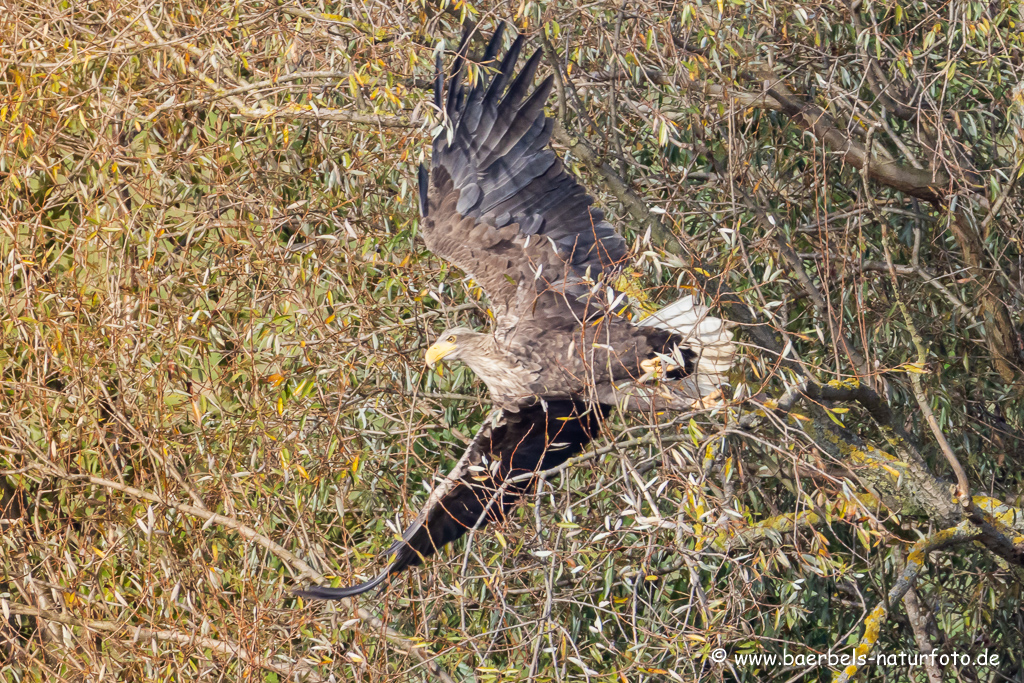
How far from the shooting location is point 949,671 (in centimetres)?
318

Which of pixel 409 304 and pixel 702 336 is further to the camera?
pixel 409 304

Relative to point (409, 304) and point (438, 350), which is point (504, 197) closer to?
point (409, 304)

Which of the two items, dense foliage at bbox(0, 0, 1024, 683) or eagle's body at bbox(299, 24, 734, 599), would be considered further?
eagle's body at bbox(299, 24, 734, 599)

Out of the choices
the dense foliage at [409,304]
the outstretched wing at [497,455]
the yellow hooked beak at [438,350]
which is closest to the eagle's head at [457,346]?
the yellow hooked beak at [438,350]

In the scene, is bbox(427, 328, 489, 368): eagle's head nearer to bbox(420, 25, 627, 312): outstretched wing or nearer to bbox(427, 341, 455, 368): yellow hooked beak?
bbox(427, 341, 455, 368): yellow hooked beak

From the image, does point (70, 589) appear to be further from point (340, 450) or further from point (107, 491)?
point (340, 450)

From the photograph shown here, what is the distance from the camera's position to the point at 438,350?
330 cm

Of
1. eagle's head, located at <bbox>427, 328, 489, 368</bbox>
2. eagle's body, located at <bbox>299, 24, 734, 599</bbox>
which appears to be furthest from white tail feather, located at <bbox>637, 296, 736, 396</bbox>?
eagle's head, located at <bbox>427, 328, 489, 368</bbox>

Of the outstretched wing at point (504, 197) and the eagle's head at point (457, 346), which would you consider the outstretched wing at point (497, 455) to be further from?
the outstretched wing at point (504, 197)

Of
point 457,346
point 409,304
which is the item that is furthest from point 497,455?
point 409,304

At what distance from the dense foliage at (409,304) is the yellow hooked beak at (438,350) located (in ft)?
0.34

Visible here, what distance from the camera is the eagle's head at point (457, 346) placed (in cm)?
330

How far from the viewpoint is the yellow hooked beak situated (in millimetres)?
3275

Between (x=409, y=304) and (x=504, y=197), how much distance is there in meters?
0.53
